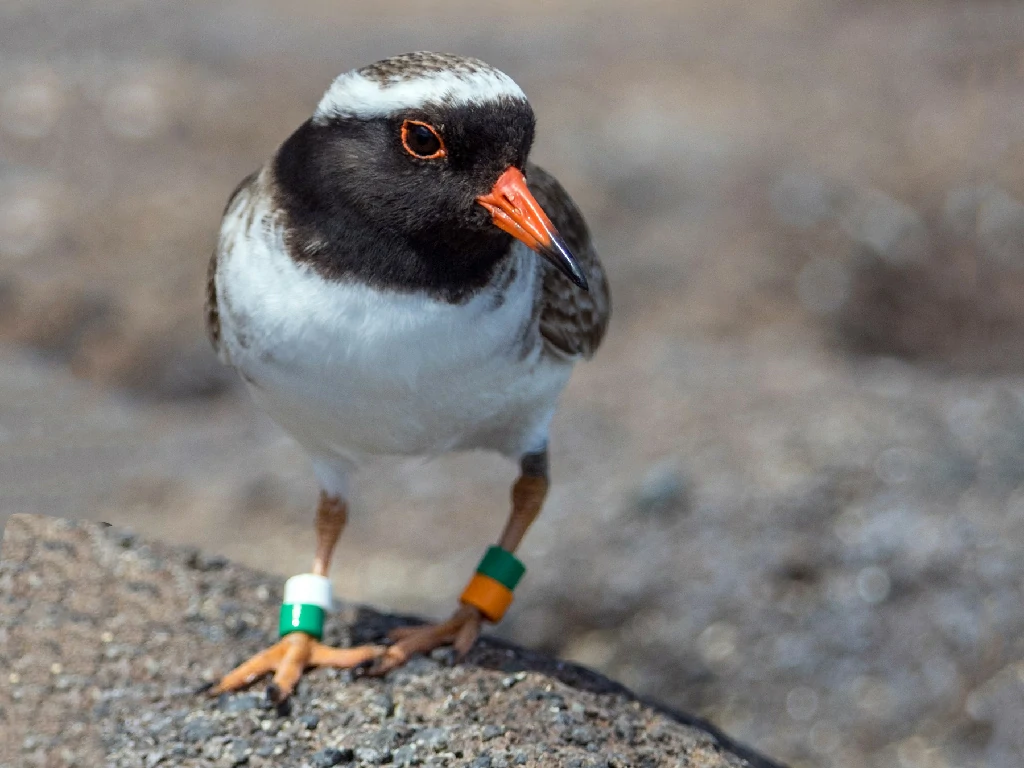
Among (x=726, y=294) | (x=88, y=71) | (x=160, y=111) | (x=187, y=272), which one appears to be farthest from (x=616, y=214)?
(x=88, y=71)

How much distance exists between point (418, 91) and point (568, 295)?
1424 mm

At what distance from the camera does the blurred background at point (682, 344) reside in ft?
30.5

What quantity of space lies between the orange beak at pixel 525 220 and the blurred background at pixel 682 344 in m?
2.62

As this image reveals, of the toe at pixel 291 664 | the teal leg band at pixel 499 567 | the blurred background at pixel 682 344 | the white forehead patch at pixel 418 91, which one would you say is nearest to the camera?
the white forehead patch at pixel 418 91

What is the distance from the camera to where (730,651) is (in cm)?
931

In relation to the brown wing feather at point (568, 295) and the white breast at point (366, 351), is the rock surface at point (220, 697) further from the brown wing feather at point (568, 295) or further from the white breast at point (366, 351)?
the brown wing feather at point (568, 295)

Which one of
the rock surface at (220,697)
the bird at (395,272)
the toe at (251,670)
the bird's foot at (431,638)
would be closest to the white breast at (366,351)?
the bird at (395,272)

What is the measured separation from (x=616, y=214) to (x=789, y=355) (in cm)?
287

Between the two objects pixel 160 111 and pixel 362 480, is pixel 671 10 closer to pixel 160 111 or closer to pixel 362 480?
pixel 160 111

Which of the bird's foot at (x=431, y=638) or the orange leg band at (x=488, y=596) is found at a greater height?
the orange leg band at (x=488, y=596)

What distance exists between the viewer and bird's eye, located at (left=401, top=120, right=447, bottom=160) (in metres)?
5.14

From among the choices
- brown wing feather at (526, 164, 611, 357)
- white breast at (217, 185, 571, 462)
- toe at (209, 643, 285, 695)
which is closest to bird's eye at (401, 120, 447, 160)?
white breast at (217, 185, 571, 462)

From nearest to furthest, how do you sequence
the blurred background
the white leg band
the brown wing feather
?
the brown wing feather
the white leg band
the blurred background

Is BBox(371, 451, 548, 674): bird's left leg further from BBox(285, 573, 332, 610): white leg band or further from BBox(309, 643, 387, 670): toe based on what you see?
BBox(285, 573, 332, 610): white leg band
